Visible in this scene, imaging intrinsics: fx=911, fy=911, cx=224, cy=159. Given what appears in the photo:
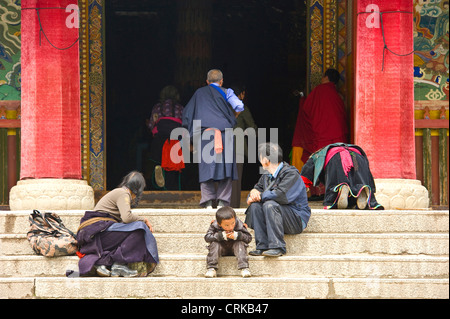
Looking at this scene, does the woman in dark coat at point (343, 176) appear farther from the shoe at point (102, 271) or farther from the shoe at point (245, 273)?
the shoe at point (102, 271)

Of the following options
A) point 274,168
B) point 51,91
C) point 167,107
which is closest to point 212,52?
point 167,107

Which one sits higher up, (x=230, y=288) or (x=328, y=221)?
(x=328, y=221)

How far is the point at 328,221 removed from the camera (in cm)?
852

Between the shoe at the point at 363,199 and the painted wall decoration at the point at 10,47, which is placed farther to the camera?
the painted wall decoration at the point at 10,47

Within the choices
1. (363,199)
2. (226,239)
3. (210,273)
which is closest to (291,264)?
(226,239)

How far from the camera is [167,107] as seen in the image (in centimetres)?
1233

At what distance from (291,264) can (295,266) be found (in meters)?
0.04

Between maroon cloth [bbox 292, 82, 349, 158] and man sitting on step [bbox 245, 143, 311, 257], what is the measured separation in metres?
3.32

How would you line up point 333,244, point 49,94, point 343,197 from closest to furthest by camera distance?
point 333,244 → point 343,197 → point 49,94

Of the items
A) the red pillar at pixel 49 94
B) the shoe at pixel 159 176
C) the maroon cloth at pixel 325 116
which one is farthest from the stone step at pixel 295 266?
the shoe at pixel 159 176

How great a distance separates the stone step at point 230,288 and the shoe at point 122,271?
6.6 inches

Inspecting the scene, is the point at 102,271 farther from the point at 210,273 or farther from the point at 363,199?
the point at 363,199

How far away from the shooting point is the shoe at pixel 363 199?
30.0ft

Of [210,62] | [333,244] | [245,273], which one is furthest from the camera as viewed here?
[210,62]
